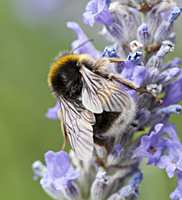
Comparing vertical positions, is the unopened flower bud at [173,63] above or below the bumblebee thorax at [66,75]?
below

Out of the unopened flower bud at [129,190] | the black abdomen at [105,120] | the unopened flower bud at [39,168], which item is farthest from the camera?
the unopened flower bud at [39,168]

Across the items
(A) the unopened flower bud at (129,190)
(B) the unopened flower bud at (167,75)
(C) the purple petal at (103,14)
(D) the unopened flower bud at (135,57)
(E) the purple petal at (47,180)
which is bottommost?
(A) the unopened flower bud at (129,190)

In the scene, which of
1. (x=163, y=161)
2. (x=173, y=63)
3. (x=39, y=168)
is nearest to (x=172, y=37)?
(x=173, y=63)

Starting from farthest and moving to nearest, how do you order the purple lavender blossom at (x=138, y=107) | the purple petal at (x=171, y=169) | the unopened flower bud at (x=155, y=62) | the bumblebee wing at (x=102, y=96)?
the unopened flower bud at (x=155, y=62)
the purple lavender blossom at (x=138, y=107)
the purple petal at (x=171, y=169)
the bumblebee wing at (x=102, y=96)

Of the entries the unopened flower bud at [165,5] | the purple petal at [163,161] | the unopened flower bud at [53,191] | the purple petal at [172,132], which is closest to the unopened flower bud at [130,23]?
the unopened flower bud at [165,5]

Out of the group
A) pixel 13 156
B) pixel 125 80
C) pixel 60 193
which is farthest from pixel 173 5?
pixel 13 156

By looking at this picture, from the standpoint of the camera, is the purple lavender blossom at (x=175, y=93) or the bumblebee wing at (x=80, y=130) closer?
the bumblebee wing at (x=80, y=130)

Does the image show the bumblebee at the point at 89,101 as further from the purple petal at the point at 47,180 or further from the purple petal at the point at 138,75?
the purple petal at the point at 47,180

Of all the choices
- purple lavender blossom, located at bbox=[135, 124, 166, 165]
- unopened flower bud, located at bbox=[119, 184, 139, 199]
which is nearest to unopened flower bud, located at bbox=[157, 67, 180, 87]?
purple lavender blossom, located at bbox=[135, 124, 166, 165]
